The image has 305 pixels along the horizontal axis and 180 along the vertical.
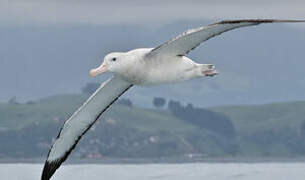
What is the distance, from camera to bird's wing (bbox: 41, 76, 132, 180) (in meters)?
22.4

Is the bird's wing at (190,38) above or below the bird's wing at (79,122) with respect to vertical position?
above

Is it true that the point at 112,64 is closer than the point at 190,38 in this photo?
No

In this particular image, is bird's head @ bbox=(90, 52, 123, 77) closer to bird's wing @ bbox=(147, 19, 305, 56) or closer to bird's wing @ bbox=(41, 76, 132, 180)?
bird's wing @ bbox=(147, 19, 305, 56)

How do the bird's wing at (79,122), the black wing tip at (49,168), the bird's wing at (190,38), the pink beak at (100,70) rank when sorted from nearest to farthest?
the bird's wing at (190,38)
the pink beak at (100,70)
the bird's wing at (79,122)
the black wing tip at (49,168)

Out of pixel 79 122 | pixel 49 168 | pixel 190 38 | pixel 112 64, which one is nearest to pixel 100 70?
pixel 112 64

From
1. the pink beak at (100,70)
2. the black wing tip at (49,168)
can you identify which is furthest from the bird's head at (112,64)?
the black wing tip at (49,168)

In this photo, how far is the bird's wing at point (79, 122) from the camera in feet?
73.5

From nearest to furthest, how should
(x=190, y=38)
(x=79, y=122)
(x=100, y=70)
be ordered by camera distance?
1. (x=190, y=38)
2. (x=100, y=70)
3. (x=79, y=122)

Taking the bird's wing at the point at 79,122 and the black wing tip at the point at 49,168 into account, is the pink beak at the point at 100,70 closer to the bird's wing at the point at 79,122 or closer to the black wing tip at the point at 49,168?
the bird's wing at the point at 79,122

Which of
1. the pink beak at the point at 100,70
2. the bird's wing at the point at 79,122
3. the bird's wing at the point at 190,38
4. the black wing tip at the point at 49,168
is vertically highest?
the bird's wing at the point at 190,38

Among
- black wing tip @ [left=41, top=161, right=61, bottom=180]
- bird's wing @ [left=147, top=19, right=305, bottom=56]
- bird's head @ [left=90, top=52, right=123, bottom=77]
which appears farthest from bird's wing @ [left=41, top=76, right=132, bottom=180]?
bird's wing @ [left=147, top=19, right=305, bottom=56]

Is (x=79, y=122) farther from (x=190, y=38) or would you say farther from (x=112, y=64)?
(x=190, y=38)

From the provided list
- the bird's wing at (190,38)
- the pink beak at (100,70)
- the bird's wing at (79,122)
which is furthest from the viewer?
the bird's wing at (79,122)

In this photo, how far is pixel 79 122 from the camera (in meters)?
22.8
